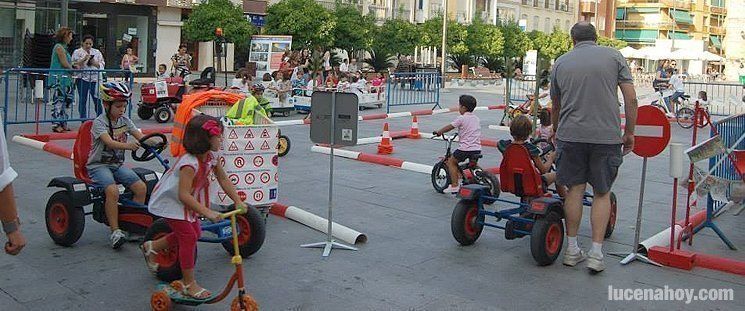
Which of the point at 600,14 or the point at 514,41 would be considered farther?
the point at 600,14

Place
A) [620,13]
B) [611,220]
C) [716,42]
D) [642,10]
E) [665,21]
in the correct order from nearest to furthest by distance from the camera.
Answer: [611,220] < [665,21] < [642,10] < [620,13] < [716,42]

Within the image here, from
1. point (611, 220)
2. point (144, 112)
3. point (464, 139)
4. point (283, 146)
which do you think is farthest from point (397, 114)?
point (611, 220)

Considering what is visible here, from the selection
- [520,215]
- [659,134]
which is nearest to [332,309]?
[520,215]

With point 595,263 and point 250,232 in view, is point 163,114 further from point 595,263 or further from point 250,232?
point 595,263

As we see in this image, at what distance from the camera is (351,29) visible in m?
37.0

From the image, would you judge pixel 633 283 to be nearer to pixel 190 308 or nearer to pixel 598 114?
pixel 598 114

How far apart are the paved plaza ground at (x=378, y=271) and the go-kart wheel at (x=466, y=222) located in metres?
0.11

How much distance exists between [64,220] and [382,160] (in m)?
5.84

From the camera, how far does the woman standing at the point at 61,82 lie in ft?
44.4

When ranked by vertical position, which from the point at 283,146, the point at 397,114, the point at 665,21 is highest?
the point at 665,21

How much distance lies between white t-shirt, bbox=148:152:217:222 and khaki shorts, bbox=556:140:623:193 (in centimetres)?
267

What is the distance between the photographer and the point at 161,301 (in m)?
4.81

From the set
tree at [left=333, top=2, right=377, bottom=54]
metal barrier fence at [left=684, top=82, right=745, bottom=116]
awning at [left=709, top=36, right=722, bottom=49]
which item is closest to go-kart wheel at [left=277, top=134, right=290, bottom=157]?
metal barrier fence at [left=684, top=82, right=745, bottom=116]

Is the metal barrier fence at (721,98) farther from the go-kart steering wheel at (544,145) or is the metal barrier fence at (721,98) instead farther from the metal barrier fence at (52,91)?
the metal barrier fence at (52,91)
